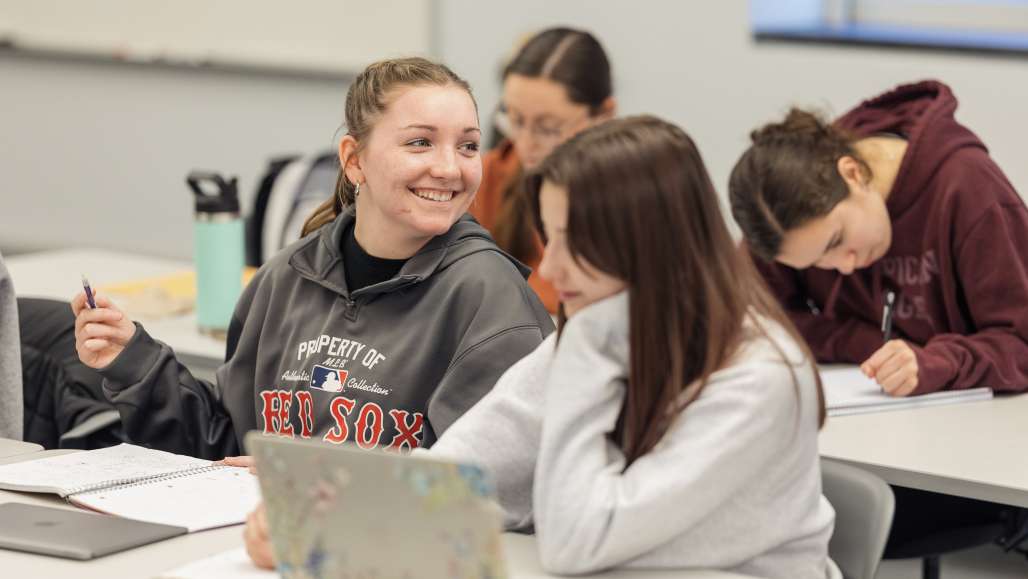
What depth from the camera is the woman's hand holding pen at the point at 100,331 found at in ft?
6.76

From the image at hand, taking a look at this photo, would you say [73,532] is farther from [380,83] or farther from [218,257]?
[218,257]

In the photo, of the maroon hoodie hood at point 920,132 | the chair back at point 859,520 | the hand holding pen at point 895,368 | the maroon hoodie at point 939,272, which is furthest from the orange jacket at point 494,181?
the chair back at point 859,520

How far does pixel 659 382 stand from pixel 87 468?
83 centimetres

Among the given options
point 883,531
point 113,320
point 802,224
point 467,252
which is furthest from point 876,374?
point 113,320

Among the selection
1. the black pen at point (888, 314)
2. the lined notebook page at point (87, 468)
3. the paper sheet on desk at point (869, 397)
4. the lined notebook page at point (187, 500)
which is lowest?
the paper sheet on desk at point (869, 397)

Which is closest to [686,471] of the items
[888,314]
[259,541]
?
[259,541]

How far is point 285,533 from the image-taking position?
52.6 inches

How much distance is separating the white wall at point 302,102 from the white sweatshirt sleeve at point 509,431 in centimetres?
230

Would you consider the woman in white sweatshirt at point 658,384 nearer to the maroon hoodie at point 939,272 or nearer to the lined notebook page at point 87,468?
the lined notebook page at point 87,468

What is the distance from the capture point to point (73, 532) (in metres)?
1.65

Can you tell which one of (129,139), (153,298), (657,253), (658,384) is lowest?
(129,139)

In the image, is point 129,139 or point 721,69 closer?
point 721,69

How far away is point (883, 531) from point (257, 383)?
0.92 m

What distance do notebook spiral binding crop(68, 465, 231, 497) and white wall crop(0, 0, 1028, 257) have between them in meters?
2.31
